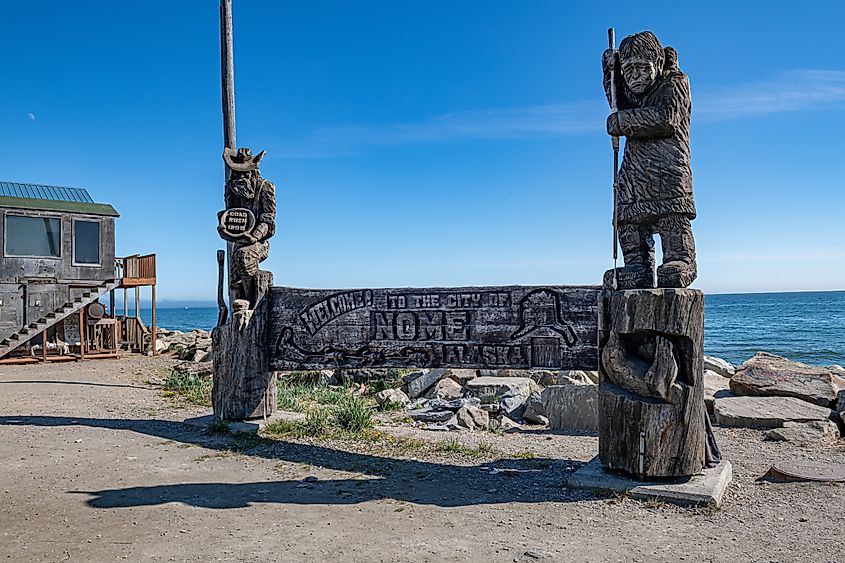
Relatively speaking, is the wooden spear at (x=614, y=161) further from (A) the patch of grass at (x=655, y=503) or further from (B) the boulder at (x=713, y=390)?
(B) the boulder at (x=713, y=390)

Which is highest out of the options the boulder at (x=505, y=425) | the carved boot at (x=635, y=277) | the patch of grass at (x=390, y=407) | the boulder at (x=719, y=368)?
the carved boot at (x=635, y=277)

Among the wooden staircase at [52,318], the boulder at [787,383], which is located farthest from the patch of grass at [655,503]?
the wooden staircase at [52,318]

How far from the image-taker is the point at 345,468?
6.75 metres

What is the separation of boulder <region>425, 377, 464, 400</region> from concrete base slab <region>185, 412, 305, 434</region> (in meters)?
3.34

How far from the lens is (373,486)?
6.07 metres

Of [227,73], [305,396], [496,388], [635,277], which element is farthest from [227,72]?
[635,277]

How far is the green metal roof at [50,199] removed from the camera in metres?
20.0

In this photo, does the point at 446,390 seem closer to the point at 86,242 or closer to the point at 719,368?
the point at 719,368

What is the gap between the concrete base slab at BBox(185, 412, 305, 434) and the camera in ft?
26.9

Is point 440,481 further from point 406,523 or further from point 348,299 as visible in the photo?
point 348,299

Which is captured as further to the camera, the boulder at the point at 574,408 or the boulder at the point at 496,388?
the boulder at the point at 496,388

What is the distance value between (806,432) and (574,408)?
8.87 feet

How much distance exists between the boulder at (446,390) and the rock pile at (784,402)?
414 centimetres

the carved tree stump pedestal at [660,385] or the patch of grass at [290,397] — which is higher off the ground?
the carved tree stump pedestal at [660,385]
